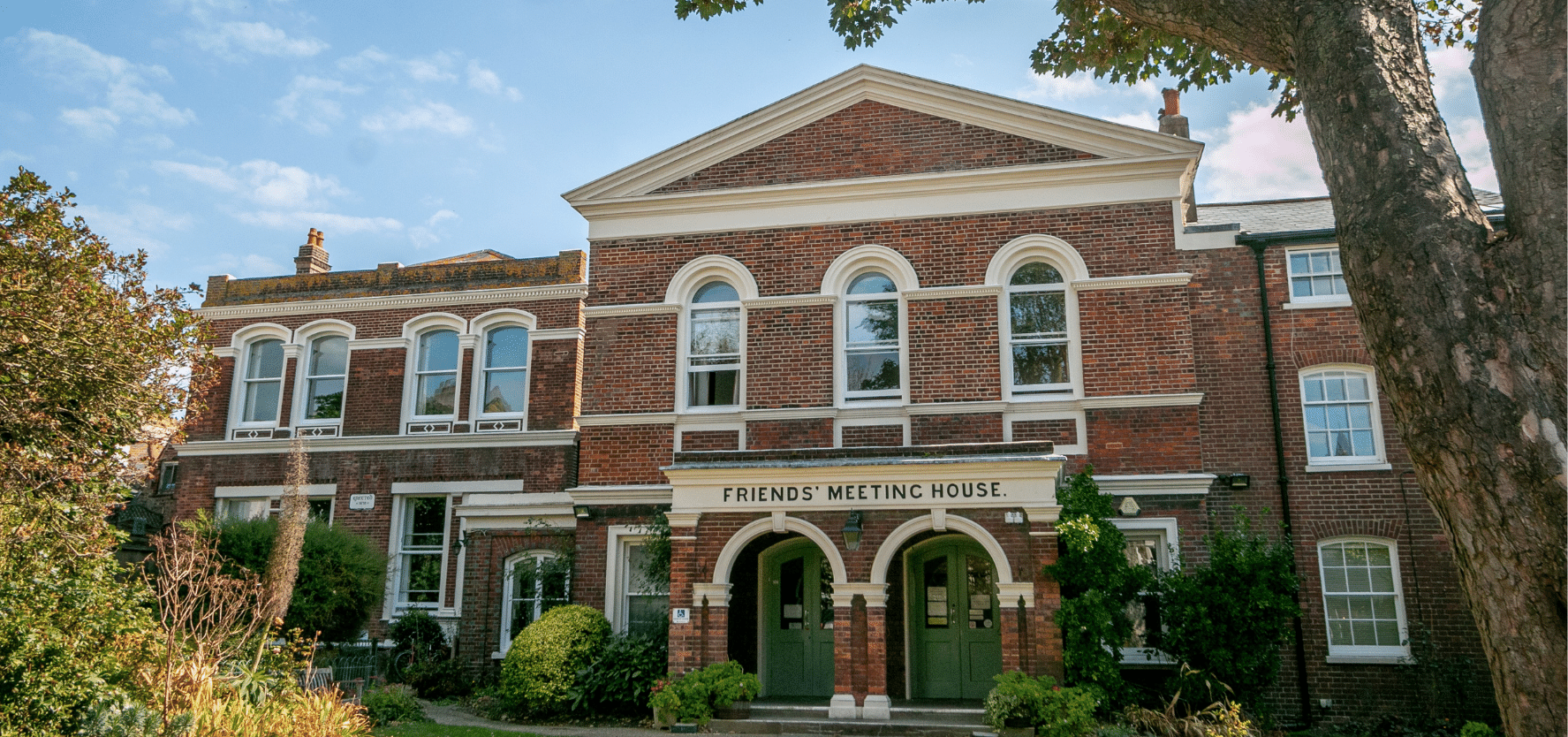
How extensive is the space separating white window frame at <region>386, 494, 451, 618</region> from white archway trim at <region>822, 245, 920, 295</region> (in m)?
9.25

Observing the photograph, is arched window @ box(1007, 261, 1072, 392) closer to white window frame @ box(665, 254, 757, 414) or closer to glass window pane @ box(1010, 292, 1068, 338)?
glass window pane @ box(1010, 292, 1068, 338)

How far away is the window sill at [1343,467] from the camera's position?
15.8 meters

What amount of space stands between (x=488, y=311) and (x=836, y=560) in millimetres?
10884

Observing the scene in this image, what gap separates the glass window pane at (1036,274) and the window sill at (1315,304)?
3780mm

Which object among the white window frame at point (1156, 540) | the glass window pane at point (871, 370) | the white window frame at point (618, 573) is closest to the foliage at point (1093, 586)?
the white window frame at point (1156, 540)

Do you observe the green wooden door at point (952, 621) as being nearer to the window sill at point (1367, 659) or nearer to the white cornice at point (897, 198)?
the window sill at point (1367, 659)

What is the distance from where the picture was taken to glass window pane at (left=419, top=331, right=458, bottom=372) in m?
21.7

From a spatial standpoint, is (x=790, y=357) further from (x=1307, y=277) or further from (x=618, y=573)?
(x=1307, y=277)

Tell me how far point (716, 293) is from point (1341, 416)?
10112 mm

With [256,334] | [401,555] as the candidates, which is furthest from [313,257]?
[401,555]

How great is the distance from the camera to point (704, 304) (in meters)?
17.3

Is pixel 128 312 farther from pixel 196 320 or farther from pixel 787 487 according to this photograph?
pixel 787 487

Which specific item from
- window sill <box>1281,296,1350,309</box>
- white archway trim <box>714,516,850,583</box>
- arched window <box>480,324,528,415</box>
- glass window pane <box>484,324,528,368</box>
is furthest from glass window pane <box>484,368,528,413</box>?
window sill <box>1281,296,1350,309</box>

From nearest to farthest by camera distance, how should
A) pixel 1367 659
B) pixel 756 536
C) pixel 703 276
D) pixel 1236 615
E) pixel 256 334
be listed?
1. pixel 1236 615
2. pixel 756 536
3. pixel 1367 659
4. pixel 703 276
5. pixel 256 334
